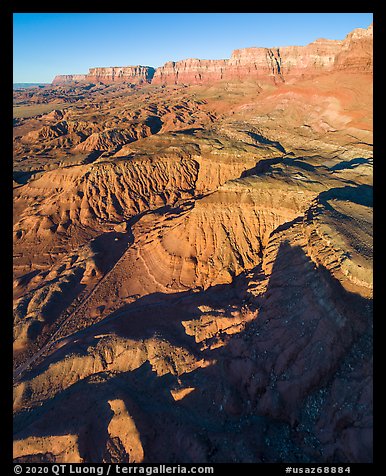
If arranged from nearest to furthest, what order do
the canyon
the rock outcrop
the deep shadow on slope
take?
the deep shadow on slope → the canyon → the rock outcrop

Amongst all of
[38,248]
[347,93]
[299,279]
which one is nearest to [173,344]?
[299,279]

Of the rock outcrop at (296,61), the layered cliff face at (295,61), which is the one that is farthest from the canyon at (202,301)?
the layered cliff face at (295,61)

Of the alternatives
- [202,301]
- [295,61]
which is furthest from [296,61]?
[202,301]

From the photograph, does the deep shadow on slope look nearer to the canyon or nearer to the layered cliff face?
the canyon

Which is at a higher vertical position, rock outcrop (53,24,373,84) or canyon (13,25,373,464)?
rock outcrop (53,24,373,84)

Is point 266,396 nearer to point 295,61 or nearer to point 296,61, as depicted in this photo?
point 296,61

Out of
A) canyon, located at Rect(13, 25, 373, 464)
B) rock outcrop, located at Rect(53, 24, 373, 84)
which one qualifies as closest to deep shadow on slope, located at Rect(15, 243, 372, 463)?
canyon, located at Rect(13, 25, 373, 464)

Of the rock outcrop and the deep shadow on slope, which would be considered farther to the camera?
the rock outcrop
